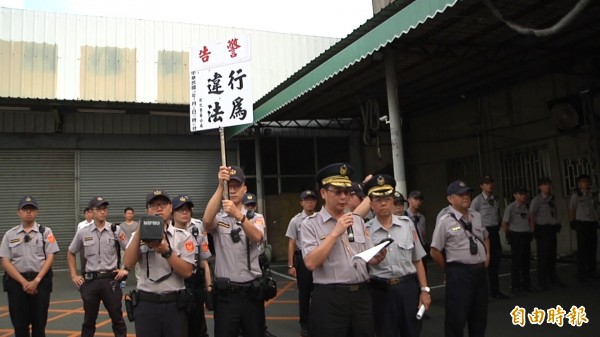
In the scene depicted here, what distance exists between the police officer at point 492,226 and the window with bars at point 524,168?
4.63 meters

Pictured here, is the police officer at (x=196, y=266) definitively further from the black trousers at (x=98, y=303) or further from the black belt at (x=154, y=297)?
the black trousers at (x=98, y=303)

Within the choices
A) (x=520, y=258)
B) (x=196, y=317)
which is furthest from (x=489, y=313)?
(x=196, y=317)

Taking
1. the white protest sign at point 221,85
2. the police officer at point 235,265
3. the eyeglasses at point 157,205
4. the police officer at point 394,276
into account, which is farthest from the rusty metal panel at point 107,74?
the police officer at point 394,276

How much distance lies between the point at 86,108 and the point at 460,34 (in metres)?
10.4

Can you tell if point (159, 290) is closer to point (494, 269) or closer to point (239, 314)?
point (239, 314)

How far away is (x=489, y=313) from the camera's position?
6.51 metres

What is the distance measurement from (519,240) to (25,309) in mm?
7406

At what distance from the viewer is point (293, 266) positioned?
21.0 ft

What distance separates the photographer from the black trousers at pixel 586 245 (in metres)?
8.23

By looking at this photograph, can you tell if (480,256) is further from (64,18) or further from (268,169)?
(64,18)

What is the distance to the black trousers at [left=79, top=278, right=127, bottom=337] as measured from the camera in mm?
5137

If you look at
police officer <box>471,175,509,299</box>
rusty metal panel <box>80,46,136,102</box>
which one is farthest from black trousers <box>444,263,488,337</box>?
rusty metal panel <box>80,46,136,102</box>

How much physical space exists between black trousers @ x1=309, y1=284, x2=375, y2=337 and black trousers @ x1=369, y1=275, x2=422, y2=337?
863 mm

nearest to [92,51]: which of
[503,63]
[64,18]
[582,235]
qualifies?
[64,18]
